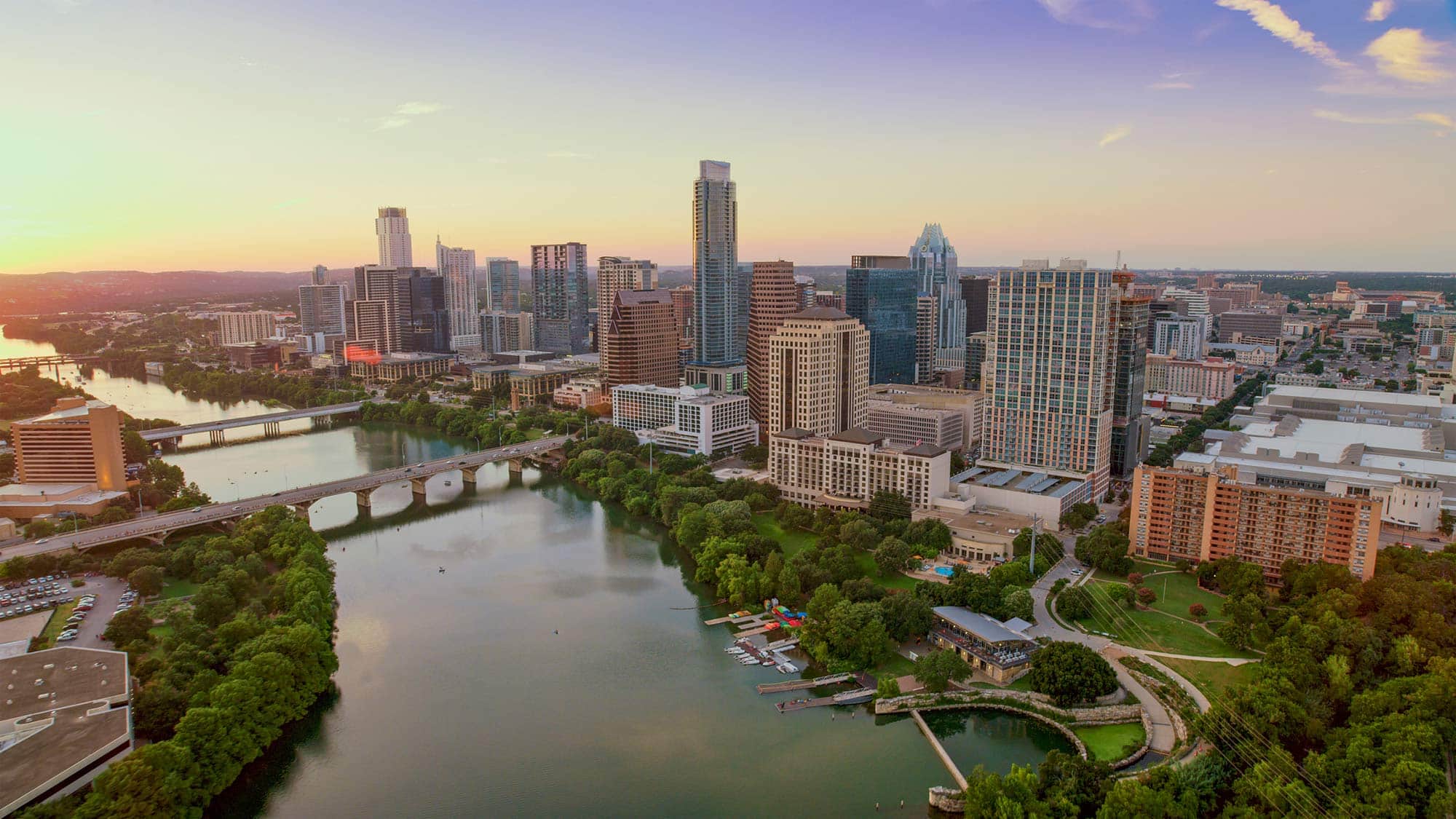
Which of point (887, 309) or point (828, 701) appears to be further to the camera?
point (887, 309)

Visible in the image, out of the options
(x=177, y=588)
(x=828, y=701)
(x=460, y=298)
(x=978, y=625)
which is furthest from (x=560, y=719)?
(x=460, y=298)

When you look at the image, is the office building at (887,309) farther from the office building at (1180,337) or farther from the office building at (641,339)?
the office building at (1180,337)

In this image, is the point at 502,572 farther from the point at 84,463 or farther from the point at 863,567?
the point at 84,463

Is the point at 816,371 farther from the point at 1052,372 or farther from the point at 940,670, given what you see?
the point at 940,670

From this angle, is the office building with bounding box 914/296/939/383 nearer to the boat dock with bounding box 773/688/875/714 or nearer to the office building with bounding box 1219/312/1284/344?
the office building with bounding box 1219/312/1284/344

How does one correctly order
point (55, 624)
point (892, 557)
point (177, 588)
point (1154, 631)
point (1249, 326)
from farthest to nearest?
1. point (1249, 326)
2. point (892, 557)
3. point (177, 588)
4. point (1154, 631)
5. point (55, 624)

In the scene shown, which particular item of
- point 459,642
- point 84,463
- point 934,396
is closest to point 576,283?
point 934,396

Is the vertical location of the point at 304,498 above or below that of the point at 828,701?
above

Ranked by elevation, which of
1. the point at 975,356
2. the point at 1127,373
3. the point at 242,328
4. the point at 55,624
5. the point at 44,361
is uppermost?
the point at 1127,373
